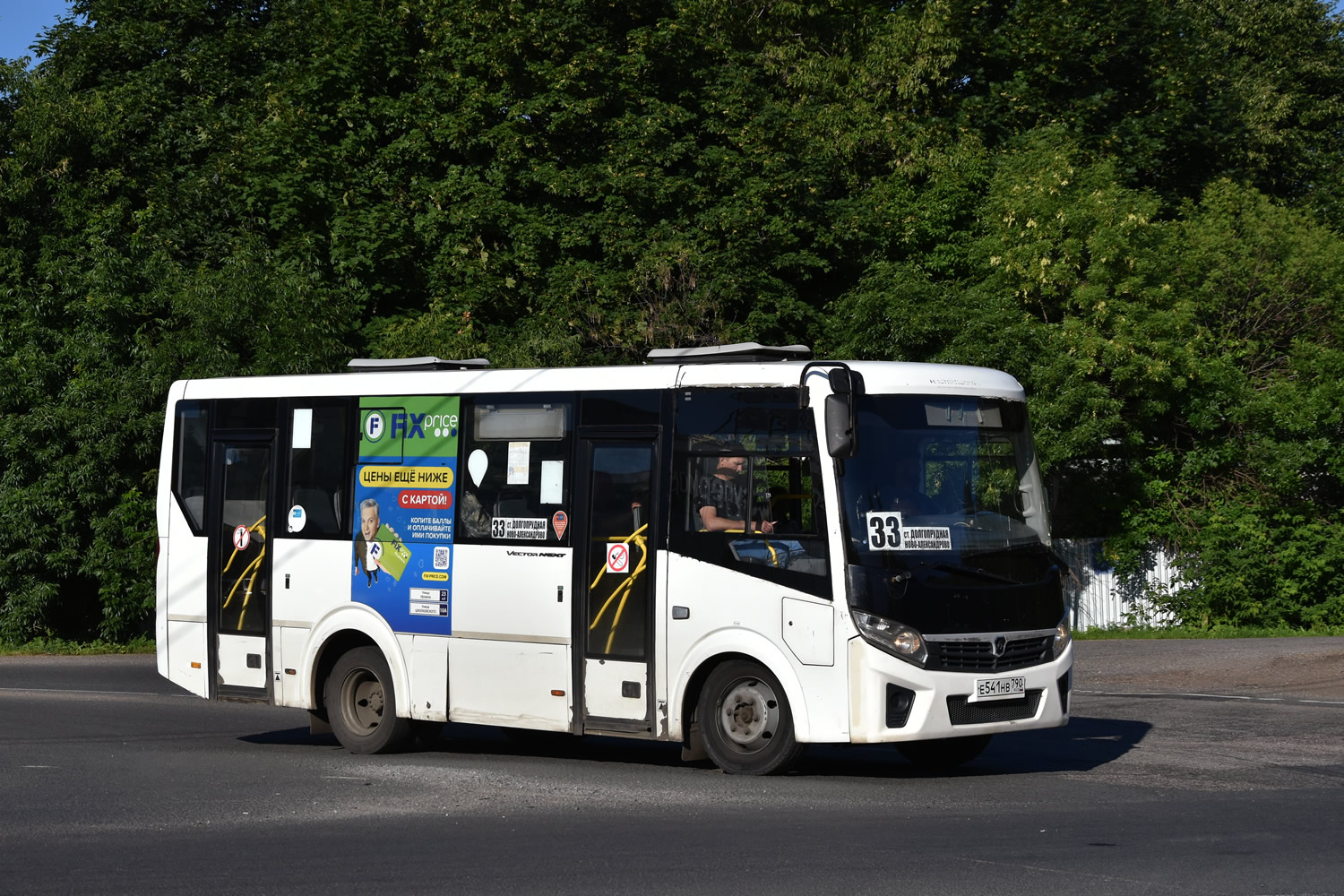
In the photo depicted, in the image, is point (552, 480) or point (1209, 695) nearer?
point (552, 480)

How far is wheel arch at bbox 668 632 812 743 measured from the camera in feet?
34.6

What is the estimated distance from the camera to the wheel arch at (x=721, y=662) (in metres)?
10.6

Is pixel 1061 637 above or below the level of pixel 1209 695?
above

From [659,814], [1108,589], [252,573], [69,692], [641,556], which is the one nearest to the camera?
[659,814]

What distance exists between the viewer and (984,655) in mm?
10656

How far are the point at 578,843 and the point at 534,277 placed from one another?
21703mm

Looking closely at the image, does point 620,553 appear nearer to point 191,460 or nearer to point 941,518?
point 941,518

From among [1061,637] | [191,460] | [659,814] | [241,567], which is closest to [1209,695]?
[1061,637]

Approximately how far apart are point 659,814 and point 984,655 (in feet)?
8.25

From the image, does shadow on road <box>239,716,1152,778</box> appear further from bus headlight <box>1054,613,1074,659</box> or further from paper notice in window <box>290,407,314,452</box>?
paper notice in window <box>290,407,314,452</box>

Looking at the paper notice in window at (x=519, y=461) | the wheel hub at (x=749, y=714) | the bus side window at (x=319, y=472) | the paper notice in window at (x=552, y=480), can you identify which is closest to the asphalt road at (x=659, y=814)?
the wheel hub at (x=749, y=714)

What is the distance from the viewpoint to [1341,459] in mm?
27891

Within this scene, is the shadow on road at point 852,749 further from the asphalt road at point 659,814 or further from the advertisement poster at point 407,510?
the advertisement poster at point 407,510

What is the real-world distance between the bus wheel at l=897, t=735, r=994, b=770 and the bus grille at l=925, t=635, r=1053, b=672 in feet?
3.44
